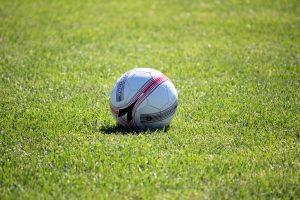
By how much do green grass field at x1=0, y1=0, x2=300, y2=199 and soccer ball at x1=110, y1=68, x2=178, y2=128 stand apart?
22 centimetres

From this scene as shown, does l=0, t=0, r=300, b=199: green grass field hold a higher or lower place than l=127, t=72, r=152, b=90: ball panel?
lower

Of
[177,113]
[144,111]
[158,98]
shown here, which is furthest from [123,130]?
[177,113]

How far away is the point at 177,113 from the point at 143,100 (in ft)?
3.75

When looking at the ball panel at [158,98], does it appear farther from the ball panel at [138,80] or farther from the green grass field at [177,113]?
the green grass field at [177,113]

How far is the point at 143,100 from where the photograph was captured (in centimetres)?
671

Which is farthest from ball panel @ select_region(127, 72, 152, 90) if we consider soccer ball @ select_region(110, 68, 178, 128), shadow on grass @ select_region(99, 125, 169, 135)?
shadow on grass @ select_region(99, 125, 169, 135)

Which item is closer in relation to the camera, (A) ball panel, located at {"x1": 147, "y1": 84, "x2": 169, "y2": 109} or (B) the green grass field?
(B) the green grass field

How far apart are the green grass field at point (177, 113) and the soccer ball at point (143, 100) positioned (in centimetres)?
22

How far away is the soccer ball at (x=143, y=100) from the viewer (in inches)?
265

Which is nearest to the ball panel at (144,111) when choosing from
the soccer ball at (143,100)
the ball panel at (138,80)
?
the soccer ball at (143,100)

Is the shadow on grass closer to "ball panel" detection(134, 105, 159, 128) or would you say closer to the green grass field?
the green grass field

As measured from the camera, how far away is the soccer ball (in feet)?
22.1

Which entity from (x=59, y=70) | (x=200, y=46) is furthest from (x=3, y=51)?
(x=200, y=46)

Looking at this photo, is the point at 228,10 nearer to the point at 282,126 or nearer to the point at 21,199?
the point at 282,126
